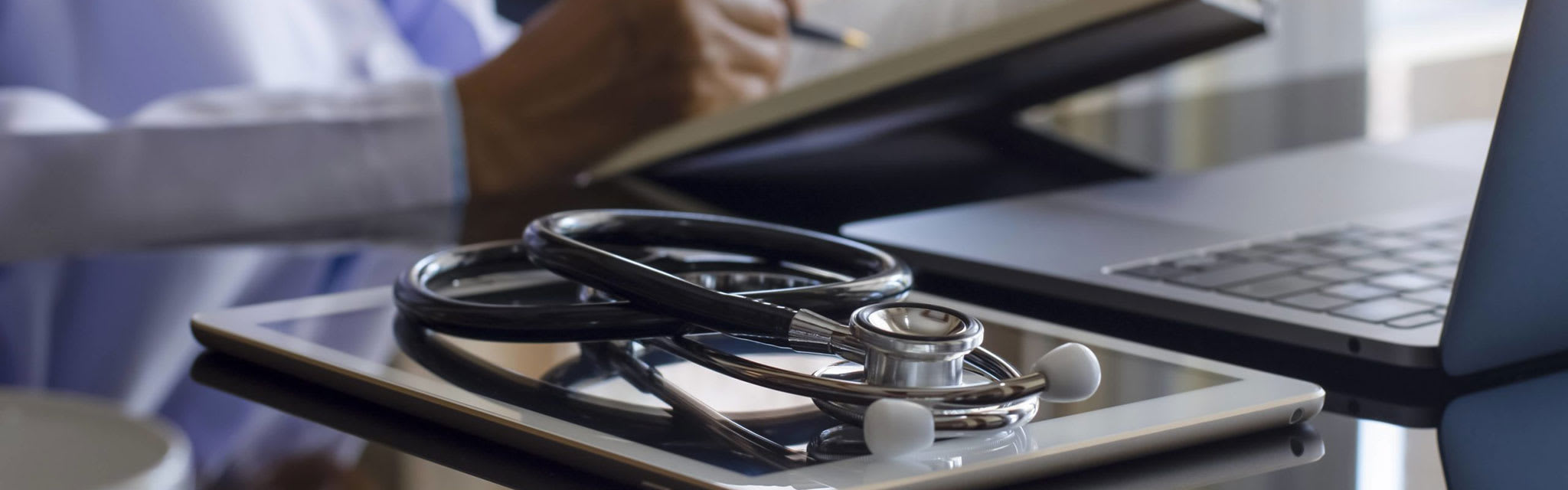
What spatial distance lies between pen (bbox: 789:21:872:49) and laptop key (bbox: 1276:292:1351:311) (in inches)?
15.3

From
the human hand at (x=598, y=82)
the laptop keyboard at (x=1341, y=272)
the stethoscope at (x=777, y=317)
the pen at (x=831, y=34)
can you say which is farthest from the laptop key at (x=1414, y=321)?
the human hand at (x=598, y=82)

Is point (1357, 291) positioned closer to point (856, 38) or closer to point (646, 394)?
point (646, 394)

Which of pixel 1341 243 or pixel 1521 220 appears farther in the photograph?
pixel 1341 243

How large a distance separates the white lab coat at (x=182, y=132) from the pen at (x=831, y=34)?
227 mm

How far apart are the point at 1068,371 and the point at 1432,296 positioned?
159 millimetres

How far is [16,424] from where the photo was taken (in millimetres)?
224

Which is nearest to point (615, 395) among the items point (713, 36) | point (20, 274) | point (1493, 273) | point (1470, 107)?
point (1493, 273)

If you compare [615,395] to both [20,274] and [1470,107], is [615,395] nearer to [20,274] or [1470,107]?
[20,274]

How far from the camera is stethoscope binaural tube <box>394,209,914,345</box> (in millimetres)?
229

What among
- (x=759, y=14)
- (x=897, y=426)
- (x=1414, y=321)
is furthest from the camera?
(x=759, y=14)

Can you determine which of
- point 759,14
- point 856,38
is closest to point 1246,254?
point 856,38

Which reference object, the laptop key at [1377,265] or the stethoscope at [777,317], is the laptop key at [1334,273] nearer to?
the laptop key at [1377,265]

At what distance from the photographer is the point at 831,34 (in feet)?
2.57

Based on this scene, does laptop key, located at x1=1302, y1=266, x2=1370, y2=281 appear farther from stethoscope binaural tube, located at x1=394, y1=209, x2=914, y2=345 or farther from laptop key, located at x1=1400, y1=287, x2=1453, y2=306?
stethoscope binaural tube, located at x1=394, y1=209, x2=914, y2=345
